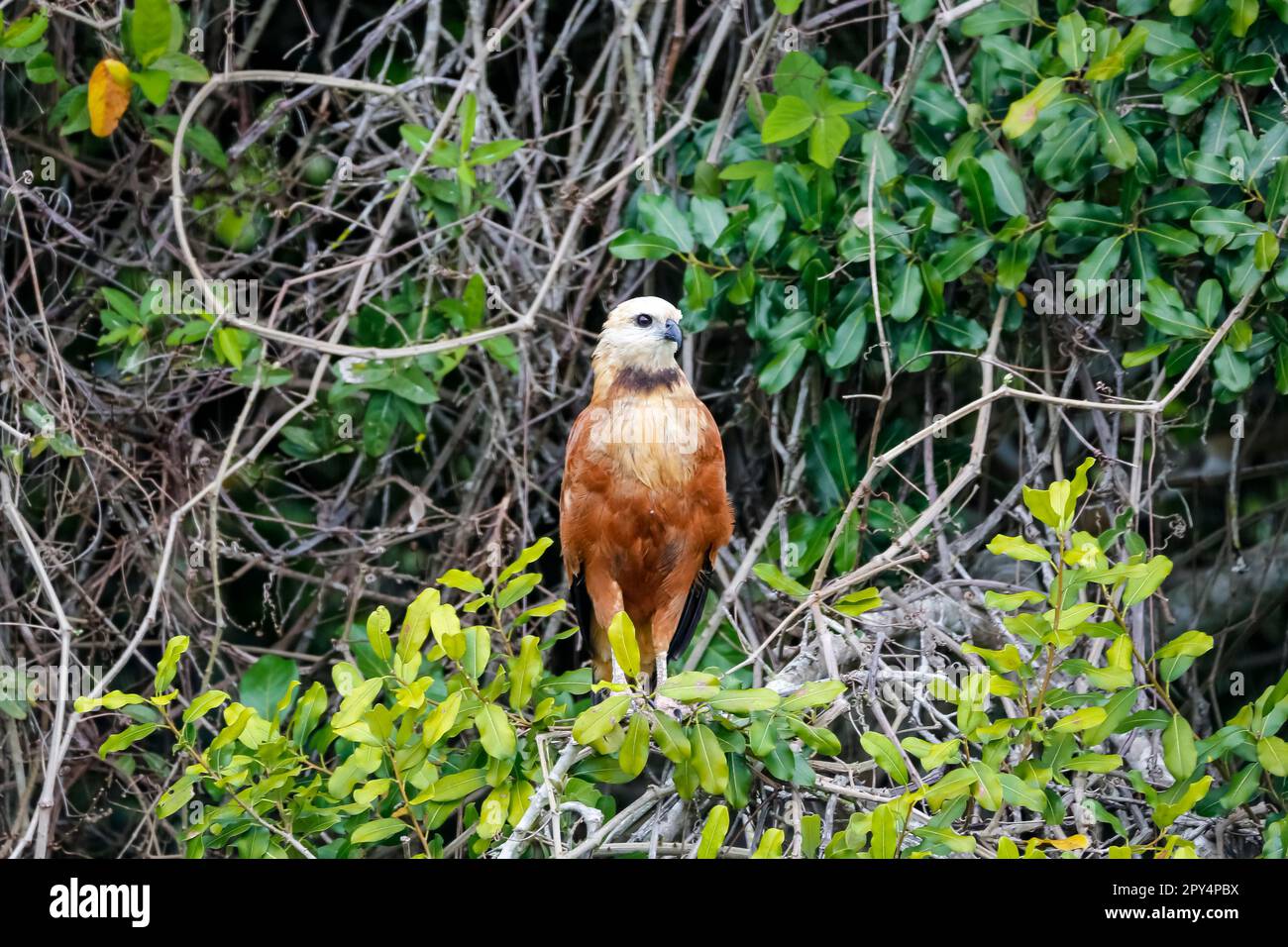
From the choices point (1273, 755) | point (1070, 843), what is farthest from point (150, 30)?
point (1273, 755)

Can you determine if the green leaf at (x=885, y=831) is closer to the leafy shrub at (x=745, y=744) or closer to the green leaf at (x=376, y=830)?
the leafy shrub at (x=745, y=744)

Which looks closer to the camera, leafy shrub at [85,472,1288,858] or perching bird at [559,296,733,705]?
leafy shrub at [85,472,1288,858]

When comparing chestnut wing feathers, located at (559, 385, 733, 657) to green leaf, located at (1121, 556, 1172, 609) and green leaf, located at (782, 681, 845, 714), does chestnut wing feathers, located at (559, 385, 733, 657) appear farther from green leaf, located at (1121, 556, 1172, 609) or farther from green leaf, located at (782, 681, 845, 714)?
green leaf, located at (1121, 556, 1172, 609)

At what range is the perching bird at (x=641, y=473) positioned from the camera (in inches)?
141

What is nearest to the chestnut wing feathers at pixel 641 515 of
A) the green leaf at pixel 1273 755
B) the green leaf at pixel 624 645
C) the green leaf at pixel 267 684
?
the green leaf at pixel 267 684

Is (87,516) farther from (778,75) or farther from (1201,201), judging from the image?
(1201,201)

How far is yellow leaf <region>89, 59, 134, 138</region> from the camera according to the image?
147 inches

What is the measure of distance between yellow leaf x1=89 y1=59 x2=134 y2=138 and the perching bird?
1.54m

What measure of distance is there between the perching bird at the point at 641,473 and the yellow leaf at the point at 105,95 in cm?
154

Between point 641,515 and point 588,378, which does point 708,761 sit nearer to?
point 641,515

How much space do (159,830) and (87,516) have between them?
0.97 metres

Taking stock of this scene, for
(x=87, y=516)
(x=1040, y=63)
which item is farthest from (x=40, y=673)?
(x=1040, y=63)
